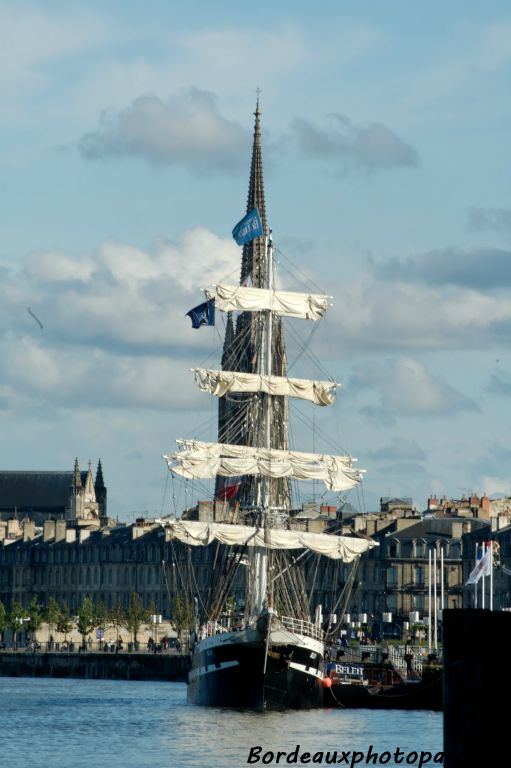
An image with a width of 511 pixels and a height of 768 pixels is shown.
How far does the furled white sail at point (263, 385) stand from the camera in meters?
104

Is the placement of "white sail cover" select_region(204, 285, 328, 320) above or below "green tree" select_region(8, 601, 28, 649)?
above

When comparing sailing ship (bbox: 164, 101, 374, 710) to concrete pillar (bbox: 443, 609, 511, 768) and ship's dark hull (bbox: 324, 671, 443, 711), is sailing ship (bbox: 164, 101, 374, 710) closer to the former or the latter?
ship's dark hull (bbox: 324, 671, 443, 711)

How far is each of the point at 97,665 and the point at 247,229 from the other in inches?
2444

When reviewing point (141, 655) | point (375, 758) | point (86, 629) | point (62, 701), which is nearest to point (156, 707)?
point (62, 701)

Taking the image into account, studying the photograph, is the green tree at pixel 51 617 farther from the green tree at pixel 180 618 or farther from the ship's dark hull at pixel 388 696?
the ship's dark hull at pixel 388 696

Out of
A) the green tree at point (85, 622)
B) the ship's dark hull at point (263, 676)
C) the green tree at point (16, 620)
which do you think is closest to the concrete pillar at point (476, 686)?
the ship's dark hull at point (263, 676)

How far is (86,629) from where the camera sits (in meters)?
180

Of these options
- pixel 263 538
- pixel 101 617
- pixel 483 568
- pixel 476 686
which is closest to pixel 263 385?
pixel 263 538

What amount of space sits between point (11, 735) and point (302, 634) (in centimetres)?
1720

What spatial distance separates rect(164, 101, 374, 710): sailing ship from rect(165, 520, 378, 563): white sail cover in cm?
5

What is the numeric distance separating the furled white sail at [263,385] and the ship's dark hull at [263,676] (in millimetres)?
15917

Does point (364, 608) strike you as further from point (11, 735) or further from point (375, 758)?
point (375, 758)

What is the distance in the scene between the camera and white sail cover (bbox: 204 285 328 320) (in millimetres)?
106875

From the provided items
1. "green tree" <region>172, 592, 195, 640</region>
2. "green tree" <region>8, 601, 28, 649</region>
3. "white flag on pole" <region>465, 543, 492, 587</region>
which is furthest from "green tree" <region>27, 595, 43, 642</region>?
"white flag on pole" <region>465, 543, 492, 587</region>
